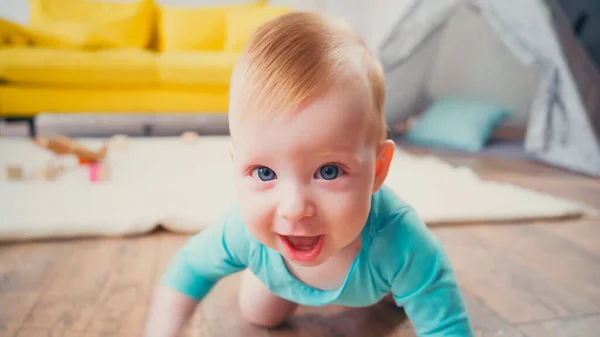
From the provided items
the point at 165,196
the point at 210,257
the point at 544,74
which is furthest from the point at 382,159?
the point at 544,74

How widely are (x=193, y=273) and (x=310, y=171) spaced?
1.02 ft

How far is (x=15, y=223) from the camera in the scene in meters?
1.01

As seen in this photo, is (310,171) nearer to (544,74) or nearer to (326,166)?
(326,166)

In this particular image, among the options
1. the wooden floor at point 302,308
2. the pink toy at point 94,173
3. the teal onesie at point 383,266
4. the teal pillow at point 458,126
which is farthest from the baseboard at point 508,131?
the teal onesie at point 383,266

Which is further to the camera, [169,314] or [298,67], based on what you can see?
[169,314]

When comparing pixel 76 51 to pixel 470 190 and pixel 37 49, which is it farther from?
pixel 470 190

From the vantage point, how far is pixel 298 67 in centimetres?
44

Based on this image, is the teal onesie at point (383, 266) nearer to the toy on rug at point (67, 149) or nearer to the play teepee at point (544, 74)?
the toy on rug at point (67, 149)

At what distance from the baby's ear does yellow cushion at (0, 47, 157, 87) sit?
201 centimetres

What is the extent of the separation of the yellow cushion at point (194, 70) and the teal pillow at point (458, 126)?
3.53ft

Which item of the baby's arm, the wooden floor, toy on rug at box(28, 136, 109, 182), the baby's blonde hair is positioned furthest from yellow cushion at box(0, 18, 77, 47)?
the baby's blonde hair

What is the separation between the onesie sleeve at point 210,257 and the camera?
61 cm

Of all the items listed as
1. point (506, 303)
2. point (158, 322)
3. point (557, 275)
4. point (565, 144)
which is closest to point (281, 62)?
point (158, 322)

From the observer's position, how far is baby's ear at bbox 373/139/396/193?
0.51 m
